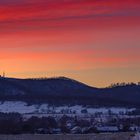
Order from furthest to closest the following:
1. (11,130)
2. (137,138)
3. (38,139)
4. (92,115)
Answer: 1. (92,115)
2. (11,130)
3. (38,139)
4. (137,138)

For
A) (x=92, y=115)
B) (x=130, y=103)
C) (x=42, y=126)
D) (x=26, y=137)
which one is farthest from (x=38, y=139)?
(x=130, y=103)

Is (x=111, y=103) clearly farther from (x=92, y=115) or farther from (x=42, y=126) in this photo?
(x=42, y=126)

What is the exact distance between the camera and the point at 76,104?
200m

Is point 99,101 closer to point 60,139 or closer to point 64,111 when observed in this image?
point 64,111

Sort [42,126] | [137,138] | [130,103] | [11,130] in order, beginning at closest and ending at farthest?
[137,138], [11,130], [42,126], [130,103]

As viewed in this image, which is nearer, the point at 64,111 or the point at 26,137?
the point at 26,137

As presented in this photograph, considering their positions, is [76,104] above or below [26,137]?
above

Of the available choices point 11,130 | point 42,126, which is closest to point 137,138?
point 11,130

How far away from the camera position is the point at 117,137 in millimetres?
73812

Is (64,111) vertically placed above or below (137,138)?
above

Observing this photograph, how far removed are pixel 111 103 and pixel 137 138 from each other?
12609cm

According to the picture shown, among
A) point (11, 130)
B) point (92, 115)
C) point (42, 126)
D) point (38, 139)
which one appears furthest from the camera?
point (92, 115)

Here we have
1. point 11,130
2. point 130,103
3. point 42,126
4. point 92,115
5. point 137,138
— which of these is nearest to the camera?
point 137,138

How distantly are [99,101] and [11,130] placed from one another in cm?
10199
